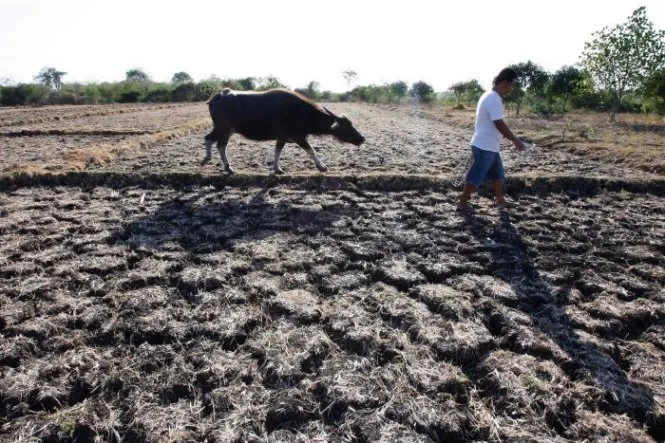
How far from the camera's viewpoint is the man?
4.27 metres

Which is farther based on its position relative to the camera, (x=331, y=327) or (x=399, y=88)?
(x=399, y=88)

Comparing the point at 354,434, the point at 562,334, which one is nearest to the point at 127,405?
the point at 354,434

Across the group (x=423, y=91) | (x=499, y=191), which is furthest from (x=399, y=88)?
(x=499, y=191)

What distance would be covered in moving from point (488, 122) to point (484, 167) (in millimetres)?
473

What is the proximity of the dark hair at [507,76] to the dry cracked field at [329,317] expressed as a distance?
1421 millimetres

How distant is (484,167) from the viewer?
461 centimetres

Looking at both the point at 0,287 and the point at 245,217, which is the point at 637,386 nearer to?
the point at 245,217

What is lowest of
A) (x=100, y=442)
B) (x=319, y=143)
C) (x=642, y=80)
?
(x=100, y=442)

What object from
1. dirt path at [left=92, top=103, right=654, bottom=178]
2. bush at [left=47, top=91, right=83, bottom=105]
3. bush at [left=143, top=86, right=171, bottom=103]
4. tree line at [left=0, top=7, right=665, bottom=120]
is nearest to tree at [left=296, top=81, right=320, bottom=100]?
tree line at [left=0, top=7, right=665, bottom=120]

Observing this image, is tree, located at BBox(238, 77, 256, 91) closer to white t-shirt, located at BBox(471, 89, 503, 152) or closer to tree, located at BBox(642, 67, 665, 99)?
tree, located at BBox(642, 67, 665, 99)

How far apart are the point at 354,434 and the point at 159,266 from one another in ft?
7.35

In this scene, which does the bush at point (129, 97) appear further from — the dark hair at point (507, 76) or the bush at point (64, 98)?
the dark hair at point (507, 76)

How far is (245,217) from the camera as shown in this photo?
4.64 meters

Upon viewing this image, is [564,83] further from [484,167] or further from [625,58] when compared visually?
[484,167]
